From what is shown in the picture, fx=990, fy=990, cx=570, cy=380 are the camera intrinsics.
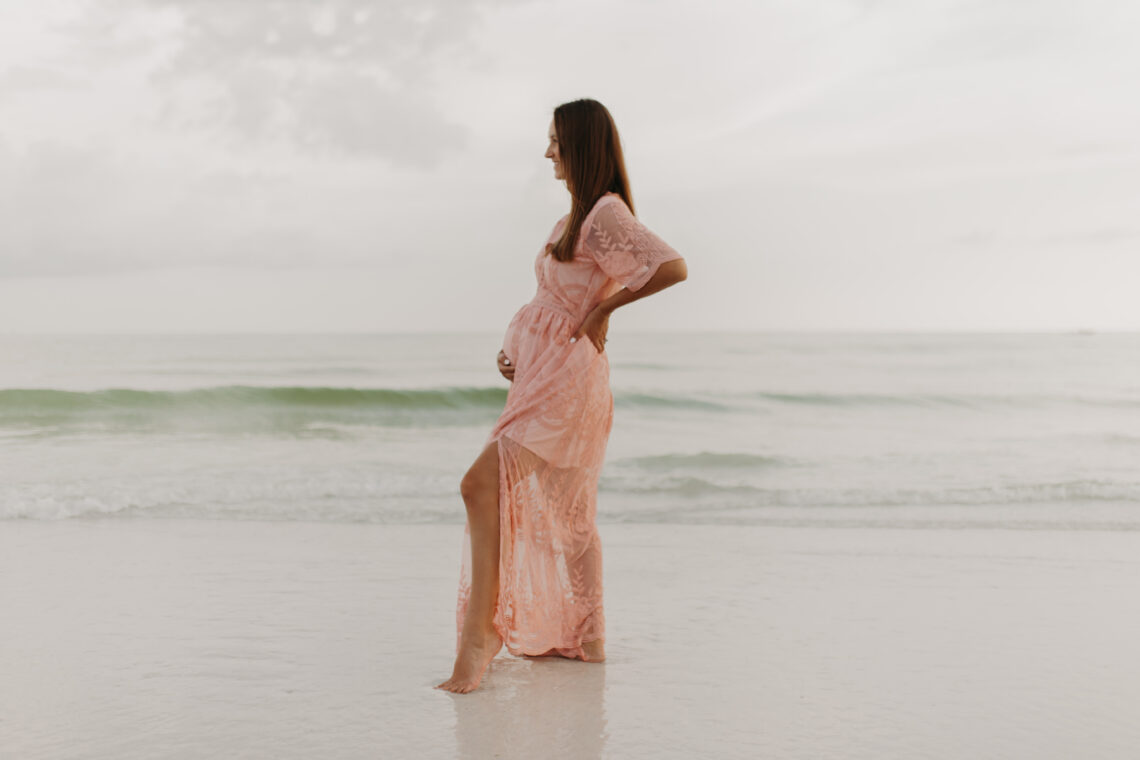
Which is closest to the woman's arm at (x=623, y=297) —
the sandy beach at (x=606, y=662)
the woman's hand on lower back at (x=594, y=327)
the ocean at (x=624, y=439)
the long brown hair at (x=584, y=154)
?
the woman's hand on lower back at (x=594, y=327)

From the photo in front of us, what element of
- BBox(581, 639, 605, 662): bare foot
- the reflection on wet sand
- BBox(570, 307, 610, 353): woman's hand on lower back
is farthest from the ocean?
BBox(570, 307, 610, 353): woman's hand on lower back

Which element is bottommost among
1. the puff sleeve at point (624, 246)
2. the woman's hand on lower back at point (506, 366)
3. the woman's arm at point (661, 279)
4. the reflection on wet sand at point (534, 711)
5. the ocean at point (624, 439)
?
the reflection on wet sand at point (534, 711)

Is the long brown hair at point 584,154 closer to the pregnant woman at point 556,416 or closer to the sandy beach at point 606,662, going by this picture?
the pregnant woman at point 556,416

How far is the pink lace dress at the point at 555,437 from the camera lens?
10.3ft

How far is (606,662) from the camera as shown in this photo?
3.41 m

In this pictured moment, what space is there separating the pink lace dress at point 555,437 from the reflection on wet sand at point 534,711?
0.38 ft

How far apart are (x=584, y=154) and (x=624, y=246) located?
34 cm

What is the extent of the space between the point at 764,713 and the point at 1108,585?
279 centimetres

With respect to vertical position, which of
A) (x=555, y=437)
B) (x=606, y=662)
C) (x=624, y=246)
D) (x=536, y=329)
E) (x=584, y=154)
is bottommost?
(x=606, y=662)

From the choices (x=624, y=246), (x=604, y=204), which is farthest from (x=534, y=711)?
(x=604, y=204)

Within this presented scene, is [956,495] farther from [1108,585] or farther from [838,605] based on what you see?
[838,605]

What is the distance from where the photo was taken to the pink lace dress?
10.3 feet

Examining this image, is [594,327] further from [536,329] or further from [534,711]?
[534,711]

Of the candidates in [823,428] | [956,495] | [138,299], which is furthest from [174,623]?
[138,299]
